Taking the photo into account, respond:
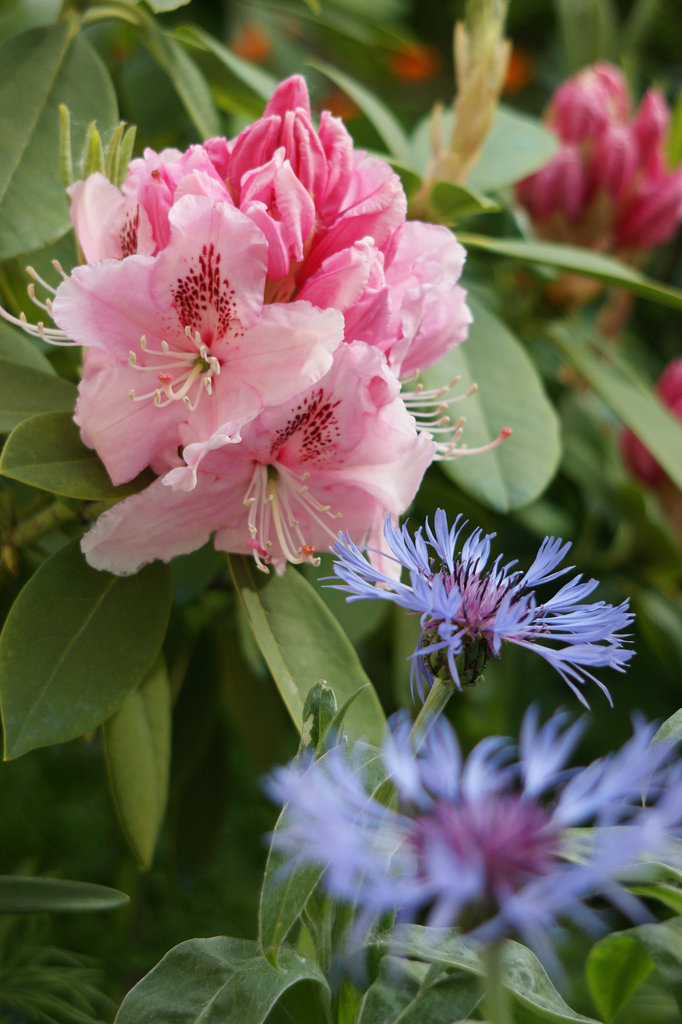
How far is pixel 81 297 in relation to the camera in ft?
1.42

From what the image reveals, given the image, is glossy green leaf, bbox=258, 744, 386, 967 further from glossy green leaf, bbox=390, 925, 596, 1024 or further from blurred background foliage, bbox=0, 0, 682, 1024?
blurred background foliage, bbox=0, 0, 682, 1024

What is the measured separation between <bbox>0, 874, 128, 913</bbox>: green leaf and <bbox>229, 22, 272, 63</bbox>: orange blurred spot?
1.21m

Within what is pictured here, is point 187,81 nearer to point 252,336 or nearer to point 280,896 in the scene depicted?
point 252,336

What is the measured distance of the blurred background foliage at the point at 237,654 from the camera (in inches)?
29.0

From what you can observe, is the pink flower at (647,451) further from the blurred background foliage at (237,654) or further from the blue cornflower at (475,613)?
the blue cornflower at (475,613)

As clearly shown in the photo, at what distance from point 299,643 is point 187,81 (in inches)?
16.4

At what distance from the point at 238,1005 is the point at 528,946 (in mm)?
132

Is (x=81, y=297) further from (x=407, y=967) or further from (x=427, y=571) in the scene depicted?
(x=407, y=967)

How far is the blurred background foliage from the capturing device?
0.74 meters

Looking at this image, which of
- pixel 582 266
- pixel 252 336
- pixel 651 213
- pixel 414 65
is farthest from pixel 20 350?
pixel 414 65

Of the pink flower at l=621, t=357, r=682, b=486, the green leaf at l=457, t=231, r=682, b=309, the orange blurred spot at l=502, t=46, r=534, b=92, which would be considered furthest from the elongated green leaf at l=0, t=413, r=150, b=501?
the orange blurred spot at l=502, t=46, r=534, b=92

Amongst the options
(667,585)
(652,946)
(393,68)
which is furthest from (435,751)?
(393,68)

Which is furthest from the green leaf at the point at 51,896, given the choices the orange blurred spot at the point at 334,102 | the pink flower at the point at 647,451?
the orange blurred spot at the point at 334,102

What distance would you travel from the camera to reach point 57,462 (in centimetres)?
46
